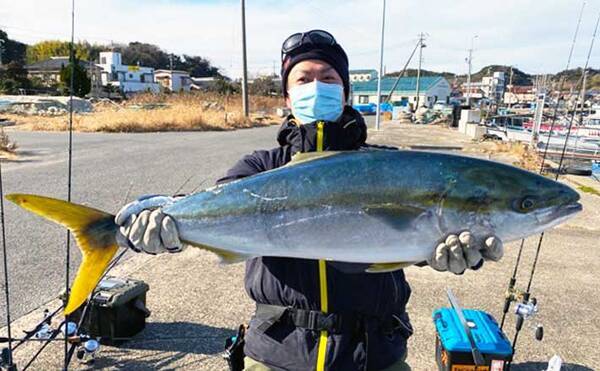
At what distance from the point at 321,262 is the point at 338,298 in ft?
0.60

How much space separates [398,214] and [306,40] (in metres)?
1.19

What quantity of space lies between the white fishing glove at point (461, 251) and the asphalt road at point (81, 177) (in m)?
4.11

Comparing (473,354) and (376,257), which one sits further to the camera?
(473,354)

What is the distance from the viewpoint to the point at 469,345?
10.8ft

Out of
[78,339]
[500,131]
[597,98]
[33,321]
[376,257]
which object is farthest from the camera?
[597,98]

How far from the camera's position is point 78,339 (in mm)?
3484

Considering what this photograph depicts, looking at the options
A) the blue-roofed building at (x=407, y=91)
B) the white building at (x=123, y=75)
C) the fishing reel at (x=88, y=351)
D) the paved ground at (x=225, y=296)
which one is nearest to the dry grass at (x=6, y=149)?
the paved ground at (x=225, y=296)

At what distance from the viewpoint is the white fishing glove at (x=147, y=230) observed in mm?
2027

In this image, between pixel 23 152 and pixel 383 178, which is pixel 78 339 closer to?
pixel 383 178

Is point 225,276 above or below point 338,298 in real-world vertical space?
below

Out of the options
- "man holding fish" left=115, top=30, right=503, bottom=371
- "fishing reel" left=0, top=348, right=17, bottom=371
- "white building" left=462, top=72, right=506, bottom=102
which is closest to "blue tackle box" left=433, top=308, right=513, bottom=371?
"man holding fish" left=115, top=30, right=503, bottom=371

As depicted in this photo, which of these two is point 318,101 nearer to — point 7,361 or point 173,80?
point 7,361

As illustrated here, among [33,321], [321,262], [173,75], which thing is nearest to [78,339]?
[33,321]

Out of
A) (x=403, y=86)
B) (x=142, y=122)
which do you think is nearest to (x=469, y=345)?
(x=142, y=122)
